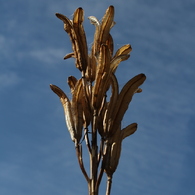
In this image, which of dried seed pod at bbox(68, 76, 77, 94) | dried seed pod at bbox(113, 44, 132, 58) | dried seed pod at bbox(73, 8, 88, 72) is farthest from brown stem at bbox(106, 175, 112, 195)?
dried seed pod at bbox(113, 44, 132, 58)

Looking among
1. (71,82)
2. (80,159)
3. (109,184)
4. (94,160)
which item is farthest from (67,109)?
(109,184)

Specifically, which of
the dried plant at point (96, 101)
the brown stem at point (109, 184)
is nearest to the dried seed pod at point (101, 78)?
the dried plant at point (96, 101)

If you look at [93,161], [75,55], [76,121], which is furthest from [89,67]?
[93,161]

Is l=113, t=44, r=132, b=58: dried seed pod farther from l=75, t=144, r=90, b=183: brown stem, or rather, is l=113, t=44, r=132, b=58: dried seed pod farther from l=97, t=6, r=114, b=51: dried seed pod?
l=75, t=144, r=90, b=183: brown stem

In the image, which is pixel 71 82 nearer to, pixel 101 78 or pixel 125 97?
pixel 101 78

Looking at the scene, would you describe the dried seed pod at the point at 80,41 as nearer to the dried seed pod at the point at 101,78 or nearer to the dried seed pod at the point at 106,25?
the dried seed pod at the point at 106,25

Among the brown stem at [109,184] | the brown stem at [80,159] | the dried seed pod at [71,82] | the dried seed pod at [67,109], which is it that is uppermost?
the dried seed pod at [71,82]

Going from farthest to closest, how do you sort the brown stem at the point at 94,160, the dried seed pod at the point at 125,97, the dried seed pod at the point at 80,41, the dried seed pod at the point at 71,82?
1. the dried seed pod at the point at 71,82
2. the dried seed pod at the point at 80,41
3. the dried seed pod at the point at 125,97
4. the brown stem at the point at 94,160

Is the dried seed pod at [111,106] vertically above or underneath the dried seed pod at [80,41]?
underneath
